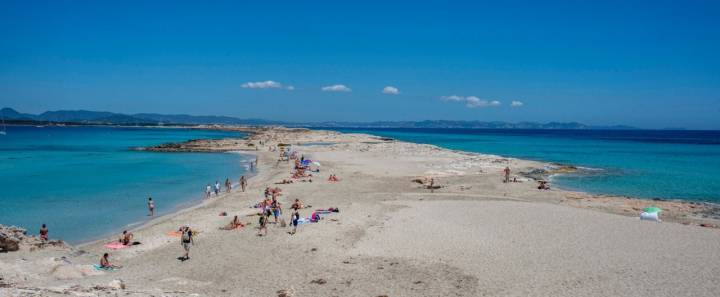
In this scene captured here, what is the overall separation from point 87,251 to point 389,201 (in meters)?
14.4

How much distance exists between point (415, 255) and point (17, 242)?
1284cm

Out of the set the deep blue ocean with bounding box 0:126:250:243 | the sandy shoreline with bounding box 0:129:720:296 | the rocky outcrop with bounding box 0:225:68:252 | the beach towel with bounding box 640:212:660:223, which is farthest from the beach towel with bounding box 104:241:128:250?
the beach towel with bounding box 640:212:660:223

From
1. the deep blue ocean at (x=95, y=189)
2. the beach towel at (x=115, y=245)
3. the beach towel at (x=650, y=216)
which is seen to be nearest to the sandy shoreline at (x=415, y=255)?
the beach towel at (x=115, y=245)

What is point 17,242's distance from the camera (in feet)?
52.2

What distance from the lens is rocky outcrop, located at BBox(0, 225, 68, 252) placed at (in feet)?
50.9

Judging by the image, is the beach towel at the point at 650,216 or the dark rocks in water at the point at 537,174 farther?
the dark rocks in water at the point at 537,174

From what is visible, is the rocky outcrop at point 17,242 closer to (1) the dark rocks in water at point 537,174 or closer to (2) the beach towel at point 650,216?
(2) the beach towel at point 650,216

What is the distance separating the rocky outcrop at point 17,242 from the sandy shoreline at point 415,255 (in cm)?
46

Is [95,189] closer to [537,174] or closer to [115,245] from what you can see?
[115,245]

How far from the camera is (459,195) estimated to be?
28531mm

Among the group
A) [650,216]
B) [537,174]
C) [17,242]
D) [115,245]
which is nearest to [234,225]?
[115,245]

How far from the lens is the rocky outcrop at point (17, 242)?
15523 millimetres

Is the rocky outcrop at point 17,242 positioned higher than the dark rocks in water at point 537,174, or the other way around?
the dark rocks in water at point 537,174

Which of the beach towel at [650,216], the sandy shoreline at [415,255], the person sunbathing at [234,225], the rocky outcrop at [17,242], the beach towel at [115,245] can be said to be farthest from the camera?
the beach towel at [650,216]
